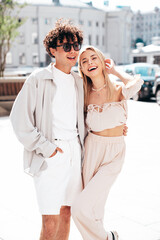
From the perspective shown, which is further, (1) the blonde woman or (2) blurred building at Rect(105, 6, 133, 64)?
(2) blurred building at Rect(105, 6, 133, 64)

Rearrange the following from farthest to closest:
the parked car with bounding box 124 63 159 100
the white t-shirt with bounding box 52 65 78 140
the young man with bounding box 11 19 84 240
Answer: the parked car with bounding box 124 63 159 100
the white t-shirt with bounding box 52 65 78 140
the young man with bounding box 11 19 84 240

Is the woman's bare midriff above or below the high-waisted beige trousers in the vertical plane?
above

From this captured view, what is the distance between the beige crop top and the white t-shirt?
0.17m

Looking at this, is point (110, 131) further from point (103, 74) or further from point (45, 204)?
point (45, 204)

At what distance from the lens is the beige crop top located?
3143mm

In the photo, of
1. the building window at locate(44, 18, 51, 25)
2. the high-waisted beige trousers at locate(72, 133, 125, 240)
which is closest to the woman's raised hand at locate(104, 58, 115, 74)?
the high-waisted beige trousers at locate(72, 133, 125, 240)

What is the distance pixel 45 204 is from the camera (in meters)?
2.98

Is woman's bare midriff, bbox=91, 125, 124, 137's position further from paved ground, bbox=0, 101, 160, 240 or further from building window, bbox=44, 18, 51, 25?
building window, bbox=44, 18, 51, 25

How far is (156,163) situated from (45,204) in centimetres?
391

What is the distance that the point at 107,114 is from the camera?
3146mm

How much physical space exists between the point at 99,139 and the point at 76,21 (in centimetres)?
6950

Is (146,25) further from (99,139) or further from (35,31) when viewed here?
(99,139)

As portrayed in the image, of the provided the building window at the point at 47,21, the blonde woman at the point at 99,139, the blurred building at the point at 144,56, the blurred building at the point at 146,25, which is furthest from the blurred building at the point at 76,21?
the blurred building at the point at 146,25

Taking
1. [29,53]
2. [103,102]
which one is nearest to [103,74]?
[103,102]
